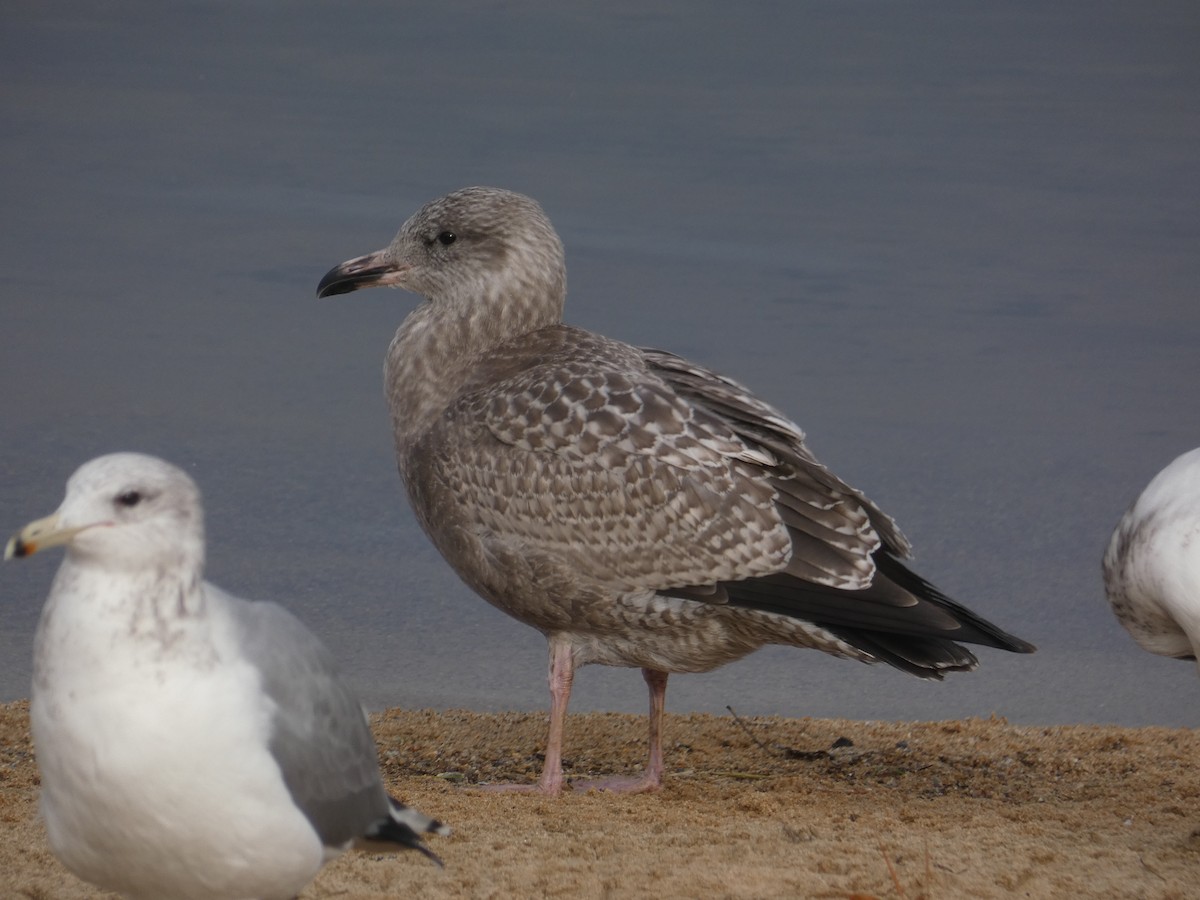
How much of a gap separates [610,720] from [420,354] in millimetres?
1225

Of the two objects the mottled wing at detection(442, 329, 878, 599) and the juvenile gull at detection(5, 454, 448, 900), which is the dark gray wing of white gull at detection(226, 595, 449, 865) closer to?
the juvenile gull at detection(5, 454, 448, 900)

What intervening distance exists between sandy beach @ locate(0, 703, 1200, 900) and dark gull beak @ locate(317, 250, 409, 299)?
120 centimetres

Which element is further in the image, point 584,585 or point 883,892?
point 584,585

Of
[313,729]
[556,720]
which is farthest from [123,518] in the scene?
[556,720]

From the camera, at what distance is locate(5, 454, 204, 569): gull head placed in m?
2.49

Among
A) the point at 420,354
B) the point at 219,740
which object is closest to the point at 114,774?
the point at 219,740

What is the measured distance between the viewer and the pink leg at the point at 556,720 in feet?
13.8

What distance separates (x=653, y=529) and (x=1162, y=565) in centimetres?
113

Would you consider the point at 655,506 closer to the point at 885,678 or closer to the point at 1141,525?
the point at 1141,525

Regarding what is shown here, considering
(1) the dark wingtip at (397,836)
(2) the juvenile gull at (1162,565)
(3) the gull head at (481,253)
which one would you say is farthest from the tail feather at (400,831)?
(3) the gull head at (481,253)

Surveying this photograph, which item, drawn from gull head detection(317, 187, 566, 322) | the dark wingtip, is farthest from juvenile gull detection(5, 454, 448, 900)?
gull head detection(317, 187, 566, 322)

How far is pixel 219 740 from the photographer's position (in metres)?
2.56

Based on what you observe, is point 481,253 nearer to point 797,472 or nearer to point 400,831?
point 797,472

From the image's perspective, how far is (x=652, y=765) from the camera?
14.3 feet
